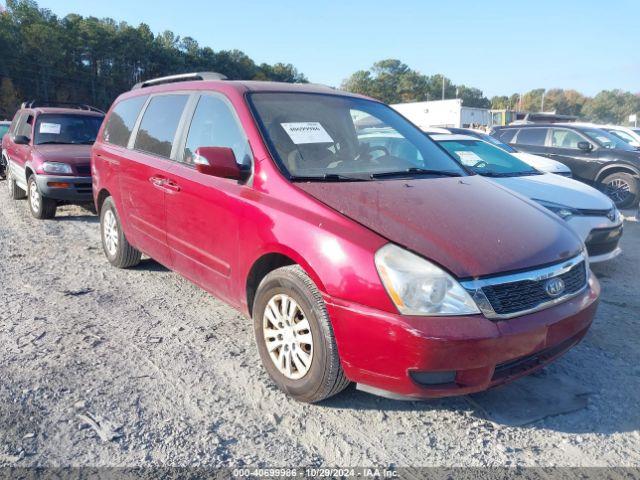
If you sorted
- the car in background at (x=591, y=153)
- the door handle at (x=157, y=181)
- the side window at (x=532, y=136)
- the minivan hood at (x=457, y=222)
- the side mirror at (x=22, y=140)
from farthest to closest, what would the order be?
the side window at (x=532, y=136), the car in background at (x=591, y=153), the side mirror at (x=22, y=140), the door handle at (x=157, y=181), the minivan hood at (x=457, y=222)

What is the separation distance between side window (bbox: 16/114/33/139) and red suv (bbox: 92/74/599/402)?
226 inches

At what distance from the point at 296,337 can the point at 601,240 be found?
4.04 meters

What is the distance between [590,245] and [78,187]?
6897 mm

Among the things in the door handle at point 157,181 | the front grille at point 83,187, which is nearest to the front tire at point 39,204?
the front grille at point 83,187

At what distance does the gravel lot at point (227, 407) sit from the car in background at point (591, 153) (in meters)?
6.91

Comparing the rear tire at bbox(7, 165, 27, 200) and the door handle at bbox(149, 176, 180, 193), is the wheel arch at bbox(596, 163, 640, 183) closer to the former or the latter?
the door handle at bbox(149, 176, 180, 193)

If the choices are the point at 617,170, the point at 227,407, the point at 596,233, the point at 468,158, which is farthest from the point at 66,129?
the point at 617,170

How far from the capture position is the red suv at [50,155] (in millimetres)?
7707

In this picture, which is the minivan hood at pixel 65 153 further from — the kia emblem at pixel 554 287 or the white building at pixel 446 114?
the white building at pixel 446 114

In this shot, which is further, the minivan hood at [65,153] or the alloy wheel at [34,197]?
the alloy wheel at [34,197]

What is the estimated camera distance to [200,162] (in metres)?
3.24

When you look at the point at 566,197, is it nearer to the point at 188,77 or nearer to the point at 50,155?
the point at 188,77

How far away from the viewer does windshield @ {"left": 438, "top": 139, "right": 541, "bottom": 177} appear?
21.3 feet

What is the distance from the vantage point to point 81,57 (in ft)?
178
